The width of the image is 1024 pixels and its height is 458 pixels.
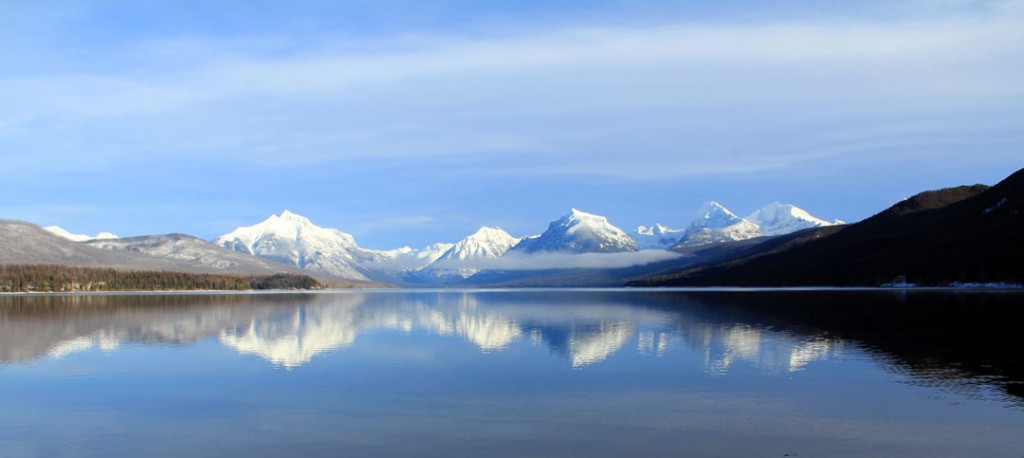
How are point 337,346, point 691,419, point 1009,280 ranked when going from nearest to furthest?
point 691,419 < point 337,346 < point 1009,280

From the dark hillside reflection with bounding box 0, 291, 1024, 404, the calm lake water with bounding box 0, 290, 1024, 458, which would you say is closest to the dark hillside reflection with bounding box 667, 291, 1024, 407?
the dark hillside reflection with bounding box 0, 291, 1024, 404

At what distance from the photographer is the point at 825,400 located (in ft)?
110

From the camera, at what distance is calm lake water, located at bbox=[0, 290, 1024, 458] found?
2647 centimetres

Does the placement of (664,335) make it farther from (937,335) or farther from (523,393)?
(523,393)

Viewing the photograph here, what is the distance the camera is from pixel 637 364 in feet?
149

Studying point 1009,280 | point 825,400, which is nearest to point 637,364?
point 825,400

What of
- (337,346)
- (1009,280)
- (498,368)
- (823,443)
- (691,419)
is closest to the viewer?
(823,443)

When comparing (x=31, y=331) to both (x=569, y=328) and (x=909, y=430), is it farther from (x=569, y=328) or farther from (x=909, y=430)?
(x=909, y=430)

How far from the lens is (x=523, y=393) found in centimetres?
3612

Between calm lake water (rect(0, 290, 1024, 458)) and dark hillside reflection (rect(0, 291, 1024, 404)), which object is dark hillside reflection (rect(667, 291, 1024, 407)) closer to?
dark hillside reflection (rect(0, 291, 1024, 404))

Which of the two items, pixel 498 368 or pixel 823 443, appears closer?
pixel 823 443

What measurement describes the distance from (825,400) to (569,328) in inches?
1578

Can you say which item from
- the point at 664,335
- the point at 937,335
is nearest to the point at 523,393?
the point at 664,335

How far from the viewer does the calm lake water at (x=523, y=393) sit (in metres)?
26.5
